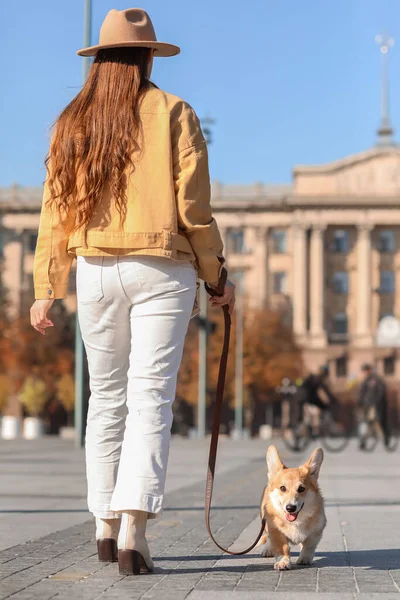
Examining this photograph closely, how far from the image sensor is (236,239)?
10969 centimetres

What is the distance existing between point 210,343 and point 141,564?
7679 centimetres

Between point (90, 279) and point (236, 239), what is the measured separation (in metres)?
104

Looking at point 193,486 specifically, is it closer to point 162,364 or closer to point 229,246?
point 162,364

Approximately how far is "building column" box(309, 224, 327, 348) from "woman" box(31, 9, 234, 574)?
10025 cm

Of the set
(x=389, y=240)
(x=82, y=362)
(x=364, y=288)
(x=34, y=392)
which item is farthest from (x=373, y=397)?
(x=389, y=240)

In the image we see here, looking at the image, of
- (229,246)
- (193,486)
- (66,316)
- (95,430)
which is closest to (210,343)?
Result: (66,316)

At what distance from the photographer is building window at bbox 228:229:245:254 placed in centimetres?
10819

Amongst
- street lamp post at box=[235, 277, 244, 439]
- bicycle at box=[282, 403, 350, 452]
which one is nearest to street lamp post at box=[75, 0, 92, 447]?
bicycle at box=[282, 403, 350, 452]

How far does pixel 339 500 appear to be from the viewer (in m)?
12.1

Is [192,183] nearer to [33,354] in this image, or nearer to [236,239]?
[33,354]

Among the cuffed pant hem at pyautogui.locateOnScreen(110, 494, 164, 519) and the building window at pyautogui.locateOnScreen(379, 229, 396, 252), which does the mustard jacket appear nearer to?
the cuffed pant hem at pyautogui.locateOnScreen(110, 494, 164, 519)

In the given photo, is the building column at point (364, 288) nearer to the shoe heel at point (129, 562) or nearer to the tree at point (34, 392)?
the tree at point (34, 392)

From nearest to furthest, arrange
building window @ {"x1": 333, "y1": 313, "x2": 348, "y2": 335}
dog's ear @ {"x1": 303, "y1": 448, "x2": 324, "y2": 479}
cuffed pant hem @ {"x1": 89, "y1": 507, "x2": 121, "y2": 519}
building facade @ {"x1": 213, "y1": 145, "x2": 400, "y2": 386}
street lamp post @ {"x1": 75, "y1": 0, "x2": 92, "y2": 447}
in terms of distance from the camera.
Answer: cuffed pant hem @ {"x1": 89, "y1": 507, "x2": 121, "y2": 519} < dog's ear @ {"x1": 303, "y1": 448, "x2": 324, "y2": 479} < street lamp post @ {"x1": 75, "y1": 0, "x2": 92, "y2": 447} < building facade @ {"x1": 213, "y1": 145, "x2": 400, "y2": 386} < building window @ {"x1": 333, "y1": 313, "x2": 348, "y2": 335}

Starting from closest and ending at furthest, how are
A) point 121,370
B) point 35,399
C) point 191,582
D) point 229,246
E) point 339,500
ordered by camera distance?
point 191,582 < point 121,370 < point 339,500 < point 35,399 < point 229,246
